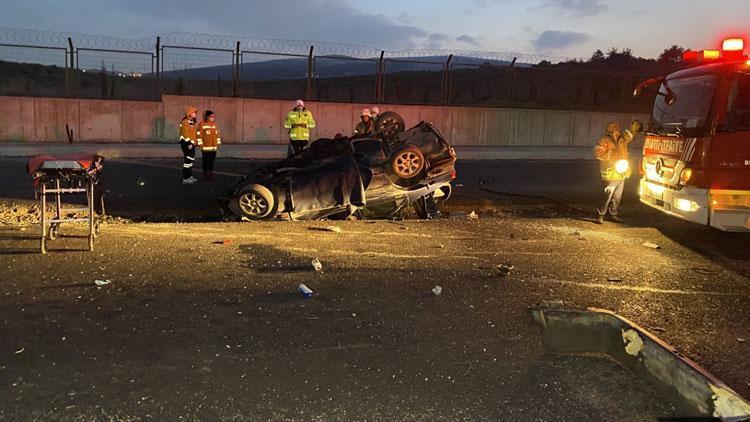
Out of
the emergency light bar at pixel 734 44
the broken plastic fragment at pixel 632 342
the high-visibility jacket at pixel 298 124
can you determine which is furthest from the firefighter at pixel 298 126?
the broken plastic fragment at pixel 632 342

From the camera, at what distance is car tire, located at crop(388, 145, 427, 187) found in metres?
8.57

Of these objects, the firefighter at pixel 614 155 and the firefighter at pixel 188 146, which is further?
the firefighter at pixel 188 146

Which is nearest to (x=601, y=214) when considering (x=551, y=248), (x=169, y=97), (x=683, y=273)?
(x=551, y=248)

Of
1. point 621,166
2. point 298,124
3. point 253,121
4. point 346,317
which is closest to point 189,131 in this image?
point 298,124

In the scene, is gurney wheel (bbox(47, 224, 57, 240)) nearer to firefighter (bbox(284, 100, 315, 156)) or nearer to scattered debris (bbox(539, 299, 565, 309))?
scattered debris (bbox(539, 299, 565, 309))

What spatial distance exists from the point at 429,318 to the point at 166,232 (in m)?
4.32

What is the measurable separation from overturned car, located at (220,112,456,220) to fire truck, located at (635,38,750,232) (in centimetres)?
307

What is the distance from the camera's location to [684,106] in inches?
313

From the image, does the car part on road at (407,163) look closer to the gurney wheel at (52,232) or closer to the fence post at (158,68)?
the gurney wheel at (52,232)

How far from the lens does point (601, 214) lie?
9586 mm

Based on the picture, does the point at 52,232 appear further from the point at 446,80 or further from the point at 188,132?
the point at 446,80

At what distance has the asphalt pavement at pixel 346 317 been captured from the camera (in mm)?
3684

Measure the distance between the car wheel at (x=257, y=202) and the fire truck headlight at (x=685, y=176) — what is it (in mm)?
5420

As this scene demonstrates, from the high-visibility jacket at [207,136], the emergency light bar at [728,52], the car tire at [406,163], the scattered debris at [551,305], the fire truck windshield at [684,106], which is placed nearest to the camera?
the scattered debris at [551,305]
